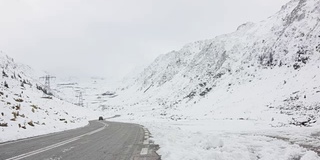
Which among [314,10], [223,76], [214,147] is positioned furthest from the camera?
[223,76]

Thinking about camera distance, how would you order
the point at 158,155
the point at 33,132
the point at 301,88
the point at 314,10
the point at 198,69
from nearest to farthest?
the point at 158,155, the point at 33,132, the point at 301,88, the point at 314,10, the point at 198,69

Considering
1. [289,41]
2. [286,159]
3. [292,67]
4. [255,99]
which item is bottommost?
[286,159]

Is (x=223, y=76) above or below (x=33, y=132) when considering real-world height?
above

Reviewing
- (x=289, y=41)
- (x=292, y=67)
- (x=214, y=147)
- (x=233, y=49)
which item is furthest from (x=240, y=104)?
(x=214, y=147)

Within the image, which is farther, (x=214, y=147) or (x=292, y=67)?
(x=292, y=67)

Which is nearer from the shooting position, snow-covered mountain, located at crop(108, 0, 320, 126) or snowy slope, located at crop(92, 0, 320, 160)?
snowy slope, located at crop(92, 0, 320, 160)

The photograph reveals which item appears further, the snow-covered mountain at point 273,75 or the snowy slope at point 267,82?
the snow-covered mountain at point 273,75

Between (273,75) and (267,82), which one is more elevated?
(273,75)

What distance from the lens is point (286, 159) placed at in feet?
25.2

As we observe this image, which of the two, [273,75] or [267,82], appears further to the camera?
[273,75]

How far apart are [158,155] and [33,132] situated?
12873mm

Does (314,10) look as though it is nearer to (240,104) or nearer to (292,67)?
(292,67)

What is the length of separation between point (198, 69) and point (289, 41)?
68424 mm

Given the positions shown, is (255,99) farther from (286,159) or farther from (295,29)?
(286,159)
